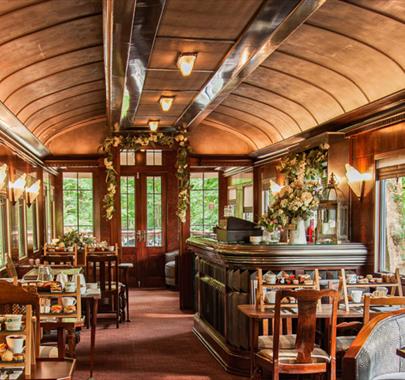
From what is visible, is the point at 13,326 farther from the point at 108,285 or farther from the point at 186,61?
the point at 108,285

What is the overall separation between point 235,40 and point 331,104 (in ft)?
8.70

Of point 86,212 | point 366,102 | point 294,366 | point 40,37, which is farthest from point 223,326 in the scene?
point 86,212

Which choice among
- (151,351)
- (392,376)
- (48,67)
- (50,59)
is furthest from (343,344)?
(48,67)

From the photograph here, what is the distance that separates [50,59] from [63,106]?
2822 mm

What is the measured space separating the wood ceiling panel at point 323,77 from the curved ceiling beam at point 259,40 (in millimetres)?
527

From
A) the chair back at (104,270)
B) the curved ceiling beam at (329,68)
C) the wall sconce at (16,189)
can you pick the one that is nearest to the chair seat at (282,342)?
the curved ceiling beam at (329,68)

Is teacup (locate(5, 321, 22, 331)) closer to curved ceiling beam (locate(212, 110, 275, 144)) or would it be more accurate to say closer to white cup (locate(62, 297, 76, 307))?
white cup (locate(62, 297, 76, 307))

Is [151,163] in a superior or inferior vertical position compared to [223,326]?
superior

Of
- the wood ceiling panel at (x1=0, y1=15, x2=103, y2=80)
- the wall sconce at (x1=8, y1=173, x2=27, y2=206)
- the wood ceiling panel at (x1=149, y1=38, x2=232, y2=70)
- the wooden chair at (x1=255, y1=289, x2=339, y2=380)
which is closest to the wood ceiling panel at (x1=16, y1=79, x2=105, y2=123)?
the wall sconce at (x1=8, y1=173, x2=27, y2=206)

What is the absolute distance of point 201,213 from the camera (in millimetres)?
13344

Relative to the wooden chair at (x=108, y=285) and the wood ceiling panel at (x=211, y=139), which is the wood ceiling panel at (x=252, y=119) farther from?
the wooden chair at (x=108, y=285)

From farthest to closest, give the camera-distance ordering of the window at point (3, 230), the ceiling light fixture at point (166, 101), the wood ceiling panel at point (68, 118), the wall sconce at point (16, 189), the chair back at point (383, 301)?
the wood ceiling panel at point (68, 118) < the wall sconce at point (16, 189) < the ceiling light fixture at point (166, 101) < the window at point (3, 230) < the chair back at point (383, 301)

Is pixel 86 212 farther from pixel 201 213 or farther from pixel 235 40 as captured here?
pixel 235 40

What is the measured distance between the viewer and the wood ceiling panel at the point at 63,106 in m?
8.31
